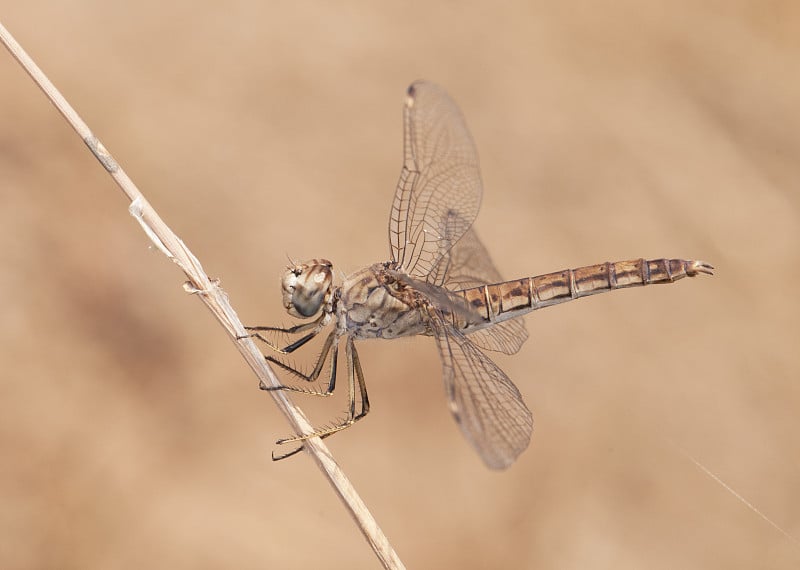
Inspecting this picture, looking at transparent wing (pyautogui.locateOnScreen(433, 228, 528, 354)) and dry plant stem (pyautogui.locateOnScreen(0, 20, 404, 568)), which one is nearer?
dry plant stem (pyautogui.locateOnScreen(0, 20, 404, 568))

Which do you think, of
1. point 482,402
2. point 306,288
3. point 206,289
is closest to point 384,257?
point 306,288

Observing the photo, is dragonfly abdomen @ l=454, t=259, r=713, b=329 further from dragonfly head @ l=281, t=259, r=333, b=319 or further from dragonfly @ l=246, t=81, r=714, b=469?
dragonfly head @ l=281, t=259, r=333, b=319

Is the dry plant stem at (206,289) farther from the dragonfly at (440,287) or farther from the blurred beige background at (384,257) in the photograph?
the blurred beige background at (384,257)

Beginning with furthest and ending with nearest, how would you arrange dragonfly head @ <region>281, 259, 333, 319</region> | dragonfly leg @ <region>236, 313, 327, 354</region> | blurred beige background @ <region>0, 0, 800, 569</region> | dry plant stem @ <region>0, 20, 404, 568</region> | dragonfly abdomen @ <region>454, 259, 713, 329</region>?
blurred beige background @ <region>0, 0, 800, 569</region>
dragonfly abdomen @ <region>454, 259, 713, 329</region>
dragonfly head @ <region>281, 259, 333, 319</region>
dragonfly leg @ <region>236, 313, 327, 354</region>
dry plant stem @ <region>0, 20, 404, 568</region>

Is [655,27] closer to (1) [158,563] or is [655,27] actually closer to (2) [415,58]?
(2) [415,58]

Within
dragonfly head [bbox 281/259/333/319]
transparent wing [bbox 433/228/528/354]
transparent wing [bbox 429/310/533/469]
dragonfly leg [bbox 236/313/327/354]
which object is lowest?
transparent wing [bbox 429/310/533/469]

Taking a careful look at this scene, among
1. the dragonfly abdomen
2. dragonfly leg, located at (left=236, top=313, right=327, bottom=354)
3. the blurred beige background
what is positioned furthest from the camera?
the blurred beige background

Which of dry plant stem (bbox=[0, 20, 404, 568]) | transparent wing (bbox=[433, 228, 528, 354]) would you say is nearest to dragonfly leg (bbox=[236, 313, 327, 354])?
dry plant stem (bbox=[0, 20, 404, 568])
